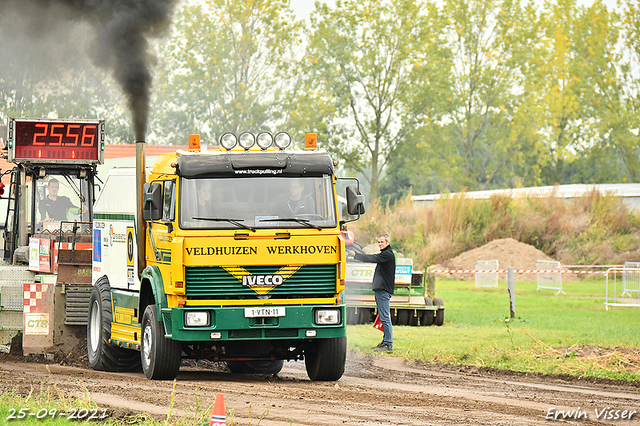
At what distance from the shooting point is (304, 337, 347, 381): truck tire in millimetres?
12172

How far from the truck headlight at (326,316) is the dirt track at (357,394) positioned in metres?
0.84

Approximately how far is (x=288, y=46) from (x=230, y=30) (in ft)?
9.99

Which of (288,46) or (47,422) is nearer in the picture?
(47,422)

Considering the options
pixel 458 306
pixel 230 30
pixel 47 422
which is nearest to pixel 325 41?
pixel 230 30

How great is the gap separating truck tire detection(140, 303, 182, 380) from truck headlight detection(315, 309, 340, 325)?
6.12 feet

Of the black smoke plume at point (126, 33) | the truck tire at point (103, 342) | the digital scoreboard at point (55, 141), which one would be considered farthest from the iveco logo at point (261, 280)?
the digital scoreboard at point (55, 141)

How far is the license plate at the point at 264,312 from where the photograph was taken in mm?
11289

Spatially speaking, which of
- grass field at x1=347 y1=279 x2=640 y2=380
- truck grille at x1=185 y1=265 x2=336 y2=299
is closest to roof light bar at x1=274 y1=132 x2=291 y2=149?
truck grille at x1=185 y1=265 x2=336 y2=299

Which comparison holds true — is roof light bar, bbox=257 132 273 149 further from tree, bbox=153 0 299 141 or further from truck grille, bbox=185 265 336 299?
tree, bbox=153 0 299 141

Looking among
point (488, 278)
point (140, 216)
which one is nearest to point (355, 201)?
point (140, 216)

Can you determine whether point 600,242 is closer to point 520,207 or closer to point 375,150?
point 520,207

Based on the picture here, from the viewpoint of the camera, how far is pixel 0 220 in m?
33.8

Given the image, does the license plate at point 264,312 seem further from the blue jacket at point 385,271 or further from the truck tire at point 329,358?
the blue jacket at point 385,271

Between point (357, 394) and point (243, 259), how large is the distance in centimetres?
216
